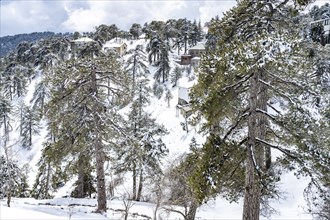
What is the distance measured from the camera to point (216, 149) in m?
8.48

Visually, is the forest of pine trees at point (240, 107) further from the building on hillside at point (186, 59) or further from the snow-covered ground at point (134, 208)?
the building on hillside at point (186, 59)

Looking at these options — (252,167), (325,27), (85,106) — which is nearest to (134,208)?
(85,106)

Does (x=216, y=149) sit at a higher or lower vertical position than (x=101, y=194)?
higher

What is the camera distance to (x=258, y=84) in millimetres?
8523

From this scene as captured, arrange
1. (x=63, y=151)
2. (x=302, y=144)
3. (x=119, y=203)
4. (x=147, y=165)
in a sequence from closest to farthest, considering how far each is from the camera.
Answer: (x=302, y=144) → (x=63, y=151) → (x=119, y=203) → (x=147, y=165)

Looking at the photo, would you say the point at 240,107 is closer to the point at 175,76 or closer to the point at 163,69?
the point at 175,76

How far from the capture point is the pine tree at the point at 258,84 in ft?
24.4

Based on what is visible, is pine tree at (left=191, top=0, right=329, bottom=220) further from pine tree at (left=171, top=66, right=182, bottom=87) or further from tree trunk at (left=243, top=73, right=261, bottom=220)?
pine tree at (left=171, top=66, right=182, bottom=87)

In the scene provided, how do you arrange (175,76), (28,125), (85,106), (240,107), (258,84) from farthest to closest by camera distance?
(175,76) < (28,125) < (85,106) < (240,107) < (258,84)

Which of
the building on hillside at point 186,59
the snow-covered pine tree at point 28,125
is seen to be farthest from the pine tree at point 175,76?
the snow-covered pine tree at point 28,125

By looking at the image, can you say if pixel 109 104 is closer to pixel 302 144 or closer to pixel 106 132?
pixel 106 132

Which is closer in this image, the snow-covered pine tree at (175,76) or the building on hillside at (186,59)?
the snow-covered pine tree at (175,76)

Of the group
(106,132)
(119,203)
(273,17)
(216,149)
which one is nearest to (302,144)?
(216,149)

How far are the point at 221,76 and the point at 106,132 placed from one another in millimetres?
8644
